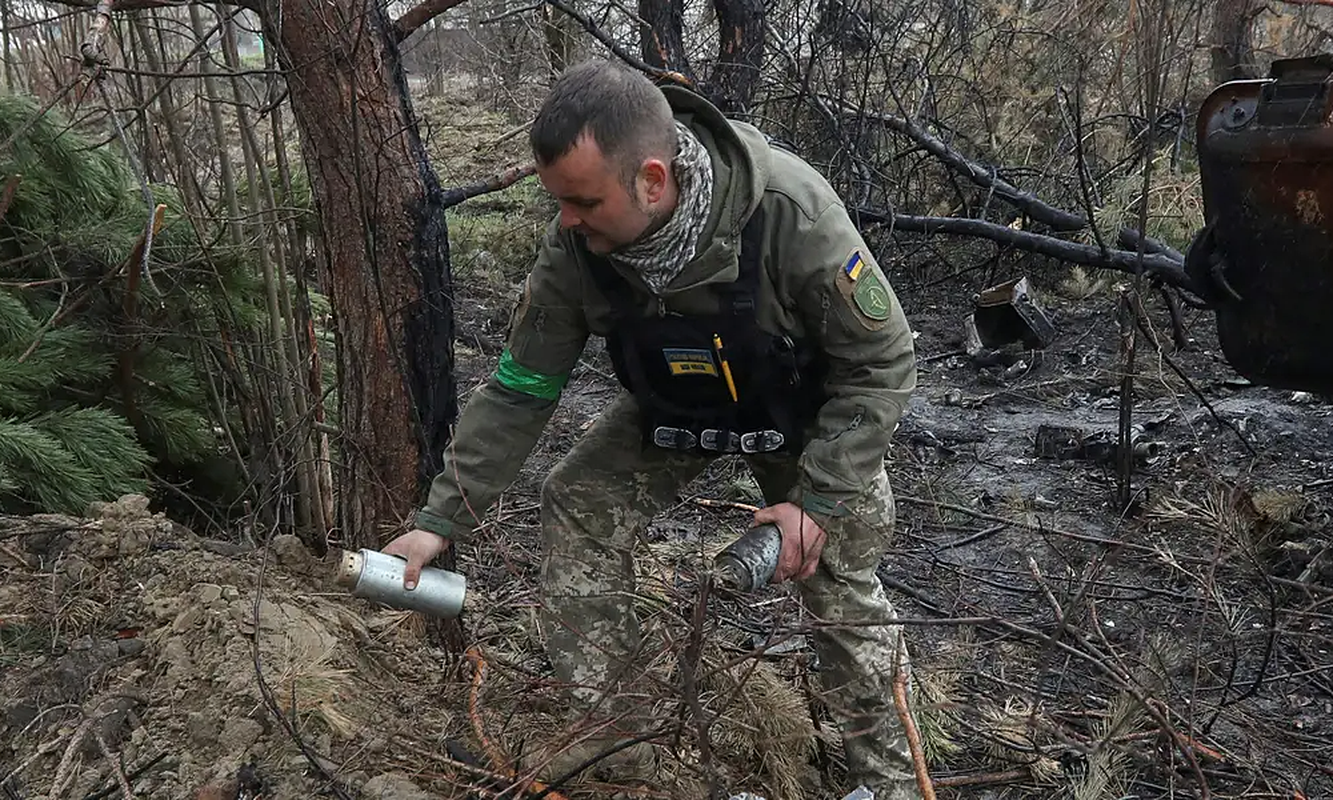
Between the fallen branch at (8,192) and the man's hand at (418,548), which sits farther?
the fallen branch at (8,192)

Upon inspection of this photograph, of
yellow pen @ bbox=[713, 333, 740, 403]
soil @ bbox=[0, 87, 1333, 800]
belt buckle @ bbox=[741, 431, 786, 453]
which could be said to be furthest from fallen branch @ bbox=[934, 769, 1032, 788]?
yellow pen @ bbox=[713, 333, 740, 403]

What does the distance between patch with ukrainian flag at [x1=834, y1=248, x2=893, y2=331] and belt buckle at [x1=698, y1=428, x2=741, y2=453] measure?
1.35ft

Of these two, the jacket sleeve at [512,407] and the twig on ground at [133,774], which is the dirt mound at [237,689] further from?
the jacket sleeve at [512,407]

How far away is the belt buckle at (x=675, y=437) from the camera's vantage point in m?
2.36

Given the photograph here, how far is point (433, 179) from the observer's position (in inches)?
105

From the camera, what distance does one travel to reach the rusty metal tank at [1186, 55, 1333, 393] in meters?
2.76

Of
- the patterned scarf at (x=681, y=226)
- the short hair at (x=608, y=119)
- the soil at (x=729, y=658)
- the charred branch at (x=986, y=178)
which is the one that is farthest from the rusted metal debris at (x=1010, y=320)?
the short hair at (x=608, y=119)

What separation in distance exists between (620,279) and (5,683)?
1.66 meters

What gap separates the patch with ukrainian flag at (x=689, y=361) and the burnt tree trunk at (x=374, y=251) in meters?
0.76

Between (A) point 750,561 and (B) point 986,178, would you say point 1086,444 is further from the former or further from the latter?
(A) point 750,561

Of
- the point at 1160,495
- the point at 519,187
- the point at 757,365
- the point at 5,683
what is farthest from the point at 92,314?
the point at 519,187

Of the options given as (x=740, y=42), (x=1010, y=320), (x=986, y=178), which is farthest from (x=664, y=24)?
(x=1010, y=320)

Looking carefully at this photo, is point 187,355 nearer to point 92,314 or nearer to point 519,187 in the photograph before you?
point 92,314

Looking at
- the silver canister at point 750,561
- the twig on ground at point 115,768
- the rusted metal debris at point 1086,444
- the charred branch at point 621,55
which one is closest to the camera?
Answer: the silver canister at point 750,561
